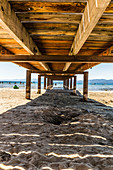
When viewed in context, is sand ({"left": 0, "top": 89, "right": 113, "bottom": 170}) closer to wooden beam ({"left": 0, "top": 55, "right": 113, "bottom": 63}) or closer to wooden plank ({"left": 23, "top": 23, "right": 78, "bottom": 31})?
wooden beam ({"left": 0, "top": 55, "right": 113, "bottom": 63})

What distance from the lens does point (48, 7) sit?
2.37m

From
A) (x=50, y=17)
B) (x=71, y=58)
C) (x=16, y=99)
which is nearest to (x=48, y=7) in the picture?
(x=50, y=17)

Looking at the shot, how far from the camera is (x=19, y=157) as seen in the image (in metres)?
1.98

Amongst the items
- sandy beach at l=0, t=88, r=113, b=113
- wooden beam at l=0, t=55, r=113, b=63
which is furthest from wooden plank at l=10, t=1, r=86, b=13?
sandy beach at l=0, t=88, r=113, b=113

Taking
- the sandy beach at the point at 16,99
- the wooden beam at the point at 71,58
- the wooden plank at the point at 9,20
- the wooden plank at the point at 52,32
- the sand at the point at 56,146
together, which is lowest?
the sandy beach at the point at 16,99

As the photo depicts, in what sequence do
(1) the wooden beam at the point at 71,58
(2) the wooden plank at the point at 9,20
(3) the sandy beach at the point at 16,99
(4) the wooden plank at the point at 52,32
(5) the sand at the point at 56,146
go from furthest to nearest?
(3) the sandy beach at the point at 16,99 → (1) the wooden beam at the point at 71,58 → (4) the wooden plank at the point at 52,32 → (2) the wooden plank at the point at 9,20 → (5) the sand at the point at 56,146

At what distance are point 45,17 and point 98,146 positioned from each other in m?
2.92

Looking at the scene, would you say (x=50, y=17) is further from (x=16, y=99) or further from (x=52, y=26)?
(x=16, y=99)

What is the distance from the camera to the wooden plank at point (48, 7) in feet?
7.44

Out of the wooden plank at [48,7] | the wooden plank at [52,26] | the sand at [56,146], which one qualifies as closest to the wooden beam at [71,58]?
the wooden plank at [52,26]

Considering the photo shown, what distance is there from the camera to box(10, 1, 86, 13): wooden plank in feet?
7.44

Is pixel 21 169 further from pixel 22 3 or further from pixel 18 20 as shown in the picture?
pixel 18 20

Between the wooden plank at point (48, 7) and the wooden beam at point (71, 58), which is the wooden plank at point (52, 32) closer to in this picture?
the wooden plank at point (48, 7)

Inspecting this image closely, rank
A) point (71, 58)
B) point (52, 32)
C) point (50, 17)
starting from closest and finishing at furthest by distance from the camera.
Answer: point (50, 17) → point (52, 32) → point (71, 58)
